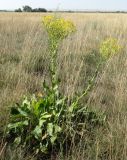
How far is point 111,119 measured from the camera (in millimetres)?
3596

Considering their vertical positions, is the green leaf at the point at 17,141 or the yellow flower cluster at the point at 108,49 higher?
the yellow flower cluster at the point at 108,49

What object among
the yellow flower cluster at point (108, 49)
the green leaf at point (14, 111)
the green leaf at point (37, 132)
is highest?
the yellow flower cluster at point (108, 49)

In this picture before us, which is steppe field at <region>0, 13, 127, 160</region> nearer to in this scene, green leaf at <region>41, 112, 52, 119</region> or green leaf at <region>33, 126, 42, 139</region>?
green leaf at <region>33, 126, 42, 139</region>

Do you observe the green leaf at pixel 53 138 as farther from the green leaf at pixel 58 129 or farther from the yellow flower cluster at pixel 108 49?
the yellow flower cluster at pixel 108 49

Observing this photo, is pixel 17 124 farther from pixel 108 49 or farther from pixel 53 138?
pixel 108 49

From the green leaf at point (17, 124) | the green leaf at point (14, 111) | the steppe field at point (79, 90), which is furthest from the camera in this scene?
the green leaf at point (14, 111)

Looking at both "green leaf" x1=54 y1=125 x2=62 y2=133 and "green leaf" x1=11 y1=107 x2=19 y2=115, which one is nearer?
"green leaf" x1=54 y1=125 x2=62 y2=133

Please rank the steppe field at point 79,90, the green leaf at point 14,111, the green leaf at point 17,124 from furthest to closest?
1. the green leaf at point 14,111
2. the green leaf at point 17,124
3. the steppe field at point 79,90

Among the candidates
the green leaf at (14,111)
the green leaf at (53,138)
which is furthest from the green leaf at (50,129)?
the green leaf at (14,111)

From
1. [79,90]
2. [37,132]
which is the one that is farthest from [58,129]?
[79,90]

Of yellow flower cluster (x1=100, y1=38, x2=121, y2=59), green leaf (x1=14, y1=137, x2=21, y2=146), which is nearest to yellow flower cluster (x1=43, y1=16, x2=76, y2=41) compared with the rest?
yellow flower cluster (x1=100, y1=38, x2=121, y2=59)

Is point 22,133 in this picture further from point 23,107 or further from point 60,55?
point 60,55

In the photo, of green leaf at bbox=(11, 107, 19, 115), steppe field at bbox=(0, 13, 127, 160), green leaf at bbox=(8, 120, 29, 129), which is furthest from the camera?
green leaf at bbox=(11, 107, 19, 115)

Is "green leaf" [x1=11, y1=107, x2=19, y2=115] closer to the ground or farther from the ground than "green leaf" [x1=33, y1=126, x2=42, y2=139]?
farther from the ground
